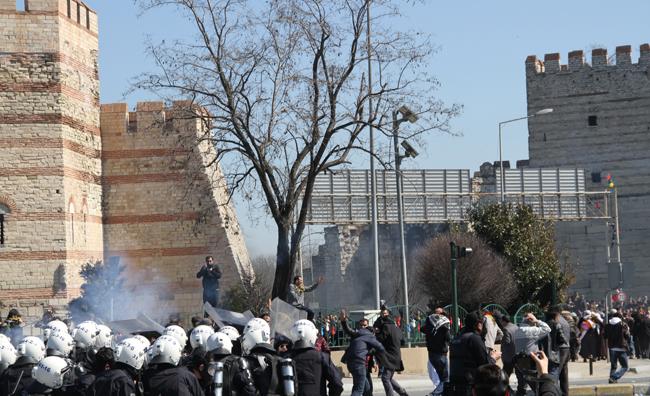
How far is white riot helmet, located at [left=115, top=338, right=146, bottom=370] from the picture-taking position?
10438mm

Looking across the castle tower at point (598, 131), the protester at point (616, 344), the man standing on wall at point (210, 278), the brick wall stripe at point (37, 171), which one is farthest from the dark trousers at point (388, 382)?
the castle tower at point (598, 131)

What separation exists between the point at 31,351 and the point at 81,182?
899 inches

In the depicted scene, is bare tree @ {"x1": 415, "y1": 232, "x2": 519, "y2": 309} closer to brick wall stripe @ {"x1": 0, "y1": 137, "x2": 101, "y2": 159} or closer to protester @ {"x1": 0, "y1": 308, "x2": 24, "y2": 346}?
brick wall stripe @ {"x1": 0, "y1": 137, "x2": 101, "y2": 159}

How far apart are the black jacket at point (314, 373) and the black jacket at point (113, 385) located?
2.34 metres

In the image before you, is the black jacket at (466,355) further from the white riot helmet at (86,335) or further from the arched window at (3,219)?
the arched window at (3,219)

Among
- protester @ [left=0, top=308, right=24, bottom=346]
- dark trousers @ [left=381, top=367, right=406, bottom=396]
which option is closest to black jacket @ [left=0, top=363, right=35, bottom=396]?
protester @ [left=0, top=308, right=24, bottom=346]

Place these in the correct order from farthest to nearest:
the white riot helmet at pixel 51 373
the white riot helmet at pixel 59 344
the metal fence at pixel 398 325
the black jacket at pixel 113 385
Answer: the metal fence at pixel 398 325 → the white riot helmet at pixel 59 344 → the white riot helmet at pixel 51 373 → the black jacket at pixel 113 385

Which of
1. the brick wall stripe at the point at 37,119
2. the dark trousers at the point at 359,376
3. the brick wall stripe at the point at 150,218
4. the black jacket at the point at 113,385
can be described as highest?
the brick wall stripe at the point at 37,119

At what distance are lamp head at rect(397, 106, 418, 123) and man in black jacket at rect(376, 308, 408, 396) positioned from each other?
26.0 ft

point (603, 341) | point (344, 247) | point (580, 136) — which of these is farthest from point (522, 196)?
point (603, 341)

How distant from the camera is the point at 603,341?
102 ft

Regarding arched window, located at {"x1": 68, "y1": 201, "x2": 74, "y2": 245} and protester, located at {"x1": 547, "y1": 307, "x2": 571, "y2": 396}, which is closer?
protester, located at {"x1": 547, "y1": 307, "x2": 571, "y2": 396}

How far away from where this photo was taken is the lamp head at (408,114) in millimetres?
26453

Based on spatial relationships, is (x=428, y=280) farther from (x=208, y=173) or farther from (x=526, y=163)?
(x=526, y=163)
